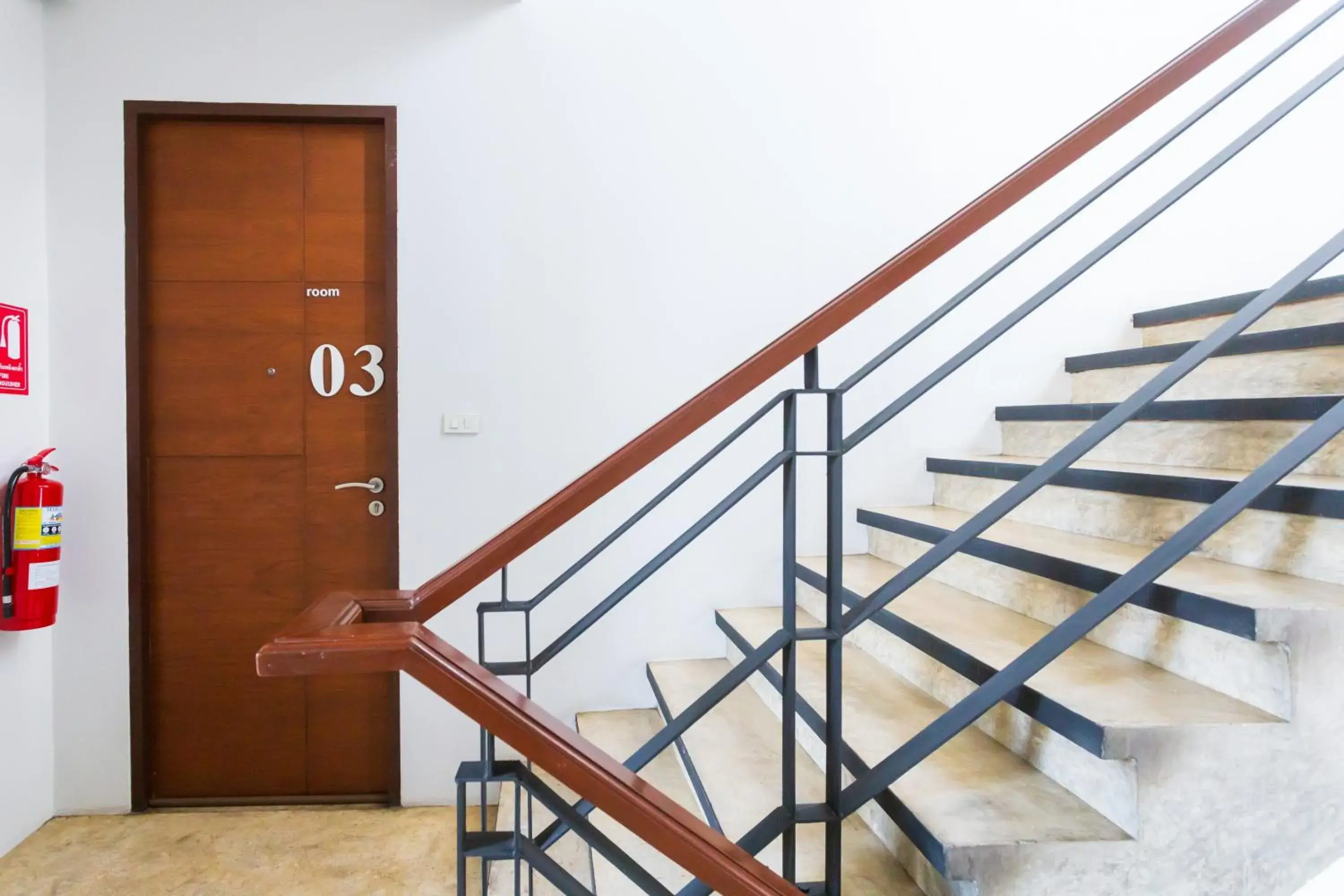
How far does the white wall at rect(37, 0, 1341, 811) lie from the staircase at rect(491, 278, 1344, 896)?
45 centimetres

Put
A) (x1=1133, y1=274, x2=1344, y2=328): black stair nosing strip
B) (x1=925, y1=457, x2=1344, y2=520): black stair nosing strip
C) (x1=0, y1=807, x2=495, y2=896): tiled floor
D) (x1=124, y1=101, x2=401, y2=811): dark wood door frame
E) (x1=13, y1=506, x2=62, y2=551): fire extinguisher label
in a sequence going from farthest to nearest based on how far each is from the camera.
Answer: (x1=124, y1=101, x2=401, y2=811): dark wood door frame → (x1=13, y1=506, x2=62, y2=551): fire extinguisher label → (x1=0, y1=807, x2=495, y2=896): tiled floor → (x1=1133, y1=274, x2=1344, y2=328): black stair nosing strip → (x1=925, y1=457, x2=1344, y2=520): black stair nosing strip

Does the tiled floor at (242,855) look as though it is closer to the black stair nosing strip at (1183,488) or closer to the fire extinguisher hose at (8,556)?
the fire extinguisher hose at (8,556)

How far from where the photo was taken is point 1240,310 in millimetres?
1489

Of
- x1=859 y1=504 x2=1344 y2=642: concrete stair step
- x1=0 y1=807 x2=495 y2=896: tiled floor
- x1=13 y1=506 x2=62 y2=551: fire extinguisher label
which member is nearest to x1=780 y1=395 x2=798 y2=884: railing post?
x1=859 y1=504 x2=1344 y2=642: concrete stair step

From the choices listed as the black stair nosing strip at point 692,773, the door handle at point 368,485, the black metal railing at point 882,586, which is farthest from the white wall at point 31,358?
the black metal railing at point 882,586

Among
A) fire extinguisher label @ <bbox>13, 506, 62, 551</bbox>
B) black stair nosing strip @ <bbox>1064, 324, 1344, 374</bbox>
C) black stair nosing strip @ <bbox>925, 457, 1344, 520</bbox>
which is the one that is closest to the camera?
black stair nosing strip @ <bbox>925, 457, 1344, 520</bbox>

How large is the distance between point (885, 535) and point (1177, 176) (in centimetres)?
173

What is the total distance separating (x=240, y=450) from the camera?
2498 millimetres

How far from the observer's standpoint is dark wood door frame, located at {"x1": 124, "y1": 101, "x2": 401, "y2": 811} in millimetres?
2418

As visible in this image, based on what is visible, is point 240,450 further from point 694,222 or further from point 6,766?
point 694,222

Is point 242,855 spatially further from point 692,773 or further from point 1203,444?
point 1203,444

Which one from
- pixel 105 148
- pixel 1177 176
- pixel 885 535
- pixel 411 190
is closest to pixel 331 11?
pixel 411 190

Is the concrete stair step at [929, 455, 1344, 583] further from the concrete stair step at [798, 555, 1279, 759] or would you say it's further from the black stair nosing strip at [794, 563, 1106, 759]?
the black stair nosing strip at [794, 563, 1106, 759]

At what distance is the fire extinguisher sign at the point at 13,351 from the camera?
2.22 metres
